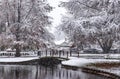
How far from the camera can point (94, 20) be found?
27.7 meters

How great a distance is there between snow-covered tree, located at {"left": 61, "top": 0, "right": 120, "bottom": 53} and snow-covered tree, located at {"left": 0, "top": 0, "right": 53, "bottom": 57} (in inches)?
469

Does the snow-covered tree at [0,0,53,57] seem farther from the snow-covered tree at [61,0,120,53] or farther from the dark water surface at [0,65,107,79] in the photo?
the dark water surface at [0,65,107,79]

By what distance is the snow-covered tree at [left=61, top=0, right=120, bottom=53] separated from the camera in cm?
2436

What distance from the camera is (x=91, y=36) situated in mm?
28938

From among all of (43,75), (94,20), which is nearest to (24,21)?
(94,20)

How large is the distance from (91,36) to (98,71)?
541 cm

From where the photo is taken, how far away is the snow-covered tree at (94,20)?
2436 cm

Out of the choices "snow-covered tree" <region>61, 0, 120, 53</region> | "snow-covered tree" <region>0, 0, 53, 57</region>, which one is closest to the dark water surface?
"snow-covered tree" <region>61, 0, 120, 53</region>

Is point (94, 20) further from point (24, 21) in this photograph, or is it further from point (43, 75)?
point (24, 21)

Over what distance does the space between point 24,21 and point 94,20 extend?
17.1 meters

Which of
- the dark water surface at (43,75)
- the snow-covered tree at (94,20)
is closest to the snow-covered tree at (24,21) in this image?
the snow-covered tree at (94,20)

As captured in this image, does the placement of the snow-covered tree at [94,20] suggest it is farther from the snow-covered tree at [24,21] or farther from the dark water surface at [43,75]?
the snow-covered tree at [24,21]

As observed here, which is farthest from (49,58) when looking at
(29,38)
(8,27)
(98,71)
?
(98,71)

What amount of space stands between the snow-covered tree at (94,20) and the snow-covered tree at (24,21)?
1190 centimetres
